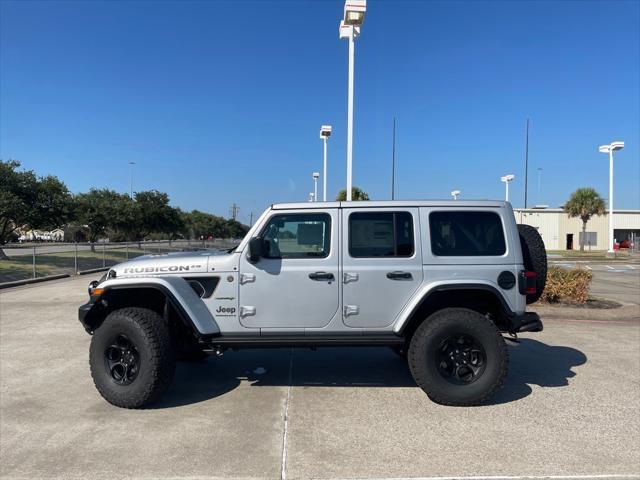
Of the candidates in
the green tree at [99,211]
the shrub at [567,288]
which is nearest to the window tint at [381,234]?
the shrub at [567,288]

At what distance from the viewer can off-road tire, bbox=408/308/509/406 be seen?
4.48 m

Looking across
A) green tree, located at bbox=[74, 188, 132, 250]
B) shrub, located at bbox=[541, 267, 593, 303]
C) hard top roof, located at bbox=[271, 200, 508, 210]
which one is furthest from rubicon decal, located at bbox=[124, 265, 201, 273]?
green tree, located at bbox=[74, 188, 132, 250]

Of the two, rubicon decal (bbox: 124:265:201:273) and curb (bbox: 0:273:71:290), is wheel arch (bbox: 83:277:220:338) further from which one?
curb (bbox: 0:273:71:290)

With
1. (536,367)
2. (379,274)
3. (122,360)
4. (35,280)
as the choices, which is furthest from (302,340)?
(35,280)

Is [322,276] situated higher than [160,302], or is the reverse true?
[322,276]

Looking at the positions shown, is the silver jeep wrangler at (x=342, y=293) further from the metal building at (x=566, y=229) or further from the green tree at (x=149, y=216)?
the metal building at (x=566, y=229)

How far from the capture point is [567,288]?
32.9 ft

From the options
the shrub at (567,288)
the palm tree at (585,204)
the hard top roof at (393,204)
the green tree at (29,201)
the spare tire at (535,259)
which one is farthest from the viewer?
the palm tree at (585,204)

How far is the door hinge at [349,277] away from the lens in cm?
461

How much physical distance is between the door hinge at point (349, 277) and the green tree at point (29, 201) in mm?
19684

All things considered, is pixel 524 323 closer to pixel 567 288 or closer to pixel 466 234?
pixel 466 234

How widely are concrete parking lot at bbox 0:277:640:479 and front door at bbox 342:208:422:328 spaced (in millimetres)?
918

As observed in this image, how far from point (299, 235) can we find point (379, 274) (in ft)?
2.96

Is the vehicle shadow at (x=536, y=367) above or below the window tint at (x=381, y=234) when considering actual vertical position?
below
